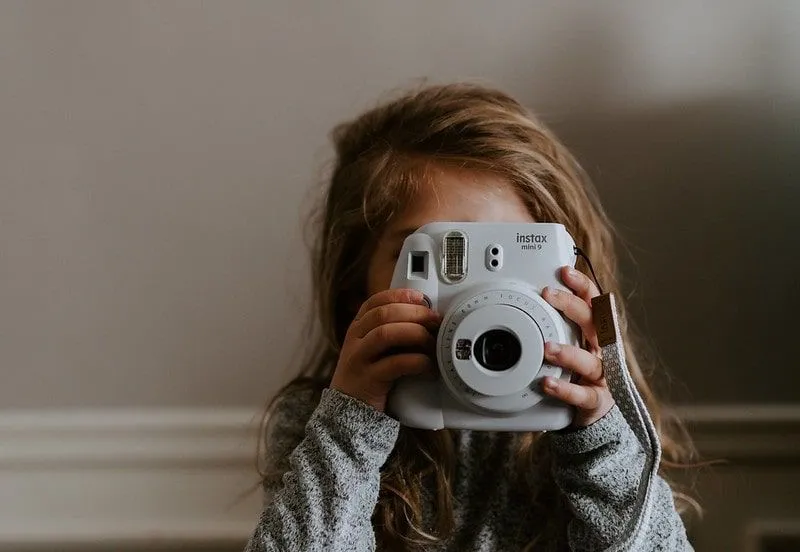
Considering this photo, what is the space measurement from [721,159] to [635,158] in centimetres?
8

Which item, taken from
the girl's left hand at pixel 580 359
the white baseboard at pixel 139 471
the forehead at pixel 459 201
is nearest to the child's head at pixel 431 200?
the forehead at pixel 459 201

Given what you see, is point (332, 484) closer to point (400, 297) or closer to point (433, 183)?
point (400, 297)

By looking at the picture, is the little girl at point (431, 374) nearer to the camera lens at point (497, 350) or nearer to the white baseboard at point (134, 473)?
the camera lens at point (497, 350)

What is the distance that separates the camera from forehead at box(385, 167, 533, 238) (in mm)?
643

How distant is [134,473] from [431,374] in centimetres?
52

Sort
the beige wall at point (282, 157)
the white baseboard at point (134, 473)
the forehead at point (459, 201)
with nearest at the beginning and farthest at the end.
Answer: the forehead at point (459, 201), the beige wall at point (282, 157), the white baseboard at point (134, 473)

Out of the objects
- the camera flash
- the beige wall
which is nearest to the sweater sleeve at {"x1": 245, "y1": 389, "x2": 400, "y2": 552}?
the camera flash

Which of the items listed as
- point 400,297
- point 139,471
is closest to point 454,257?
point 400,297

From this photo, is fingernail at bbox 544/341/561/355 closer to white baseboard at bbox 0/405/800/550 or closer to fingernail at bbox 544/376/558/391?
fingernail at bbox 544/376/558/391

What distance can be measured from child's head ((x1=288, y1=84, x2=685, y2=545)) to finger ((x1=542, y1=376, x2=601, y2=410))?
15 centimetres

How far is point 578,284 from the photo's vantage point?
57 cm

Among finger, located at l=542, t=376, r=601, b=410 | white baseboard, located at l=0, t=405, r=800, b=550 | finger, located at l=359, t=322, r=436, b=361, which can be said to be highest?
finger, located at l=359, t=322, r=436, b=361

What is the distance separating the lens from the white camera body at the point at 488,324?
0.54m

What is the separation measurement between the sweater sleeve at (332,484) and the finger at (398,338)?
1.8 inches
